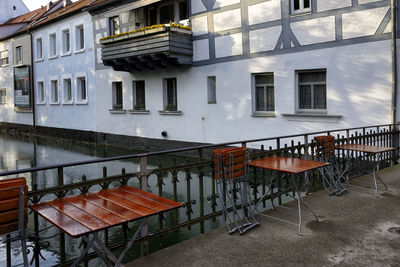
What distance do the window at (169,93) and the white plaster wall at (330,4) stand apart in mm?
6479

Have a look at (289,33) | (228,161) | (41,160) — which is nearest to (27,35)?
(41,160)

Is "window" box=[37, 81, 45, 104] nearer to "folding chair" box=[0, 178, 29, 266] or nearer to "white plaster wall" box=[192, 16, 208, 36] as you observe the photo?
"white plaster wall" box=[192, 16, 208, 36]

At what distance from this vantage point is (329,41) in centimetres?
989

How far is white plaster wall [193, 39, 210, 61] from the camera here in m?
13.0

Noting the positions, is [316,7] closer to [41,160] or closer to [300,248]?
[300,248]

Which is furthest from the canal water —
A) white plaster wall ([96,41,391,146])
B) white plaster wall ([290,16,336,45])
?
white plaster wall ([290,16,336,45])

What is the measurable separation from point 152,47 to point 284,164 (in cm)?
963

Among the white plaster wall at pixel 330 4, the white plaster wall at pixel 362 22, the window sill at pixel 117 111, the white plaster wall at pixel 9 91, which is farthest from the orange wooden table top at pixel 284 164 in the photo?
the white plaster wall at pixel 9 91

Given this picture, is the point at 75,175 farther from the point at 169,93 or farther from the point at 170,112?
the point at 169,93

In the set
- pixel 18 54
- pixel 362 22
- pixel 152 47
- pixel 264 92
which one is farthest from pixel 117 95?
pixel 18 54

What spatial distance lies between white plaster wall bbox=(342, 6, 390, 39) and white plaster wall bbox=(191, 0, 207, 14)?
202 inches

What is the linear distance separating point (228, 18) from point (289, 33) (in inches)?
94.8

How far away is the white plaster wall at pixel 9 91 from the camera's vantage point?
1042 inches

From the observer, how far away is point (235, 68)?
12141 mm
